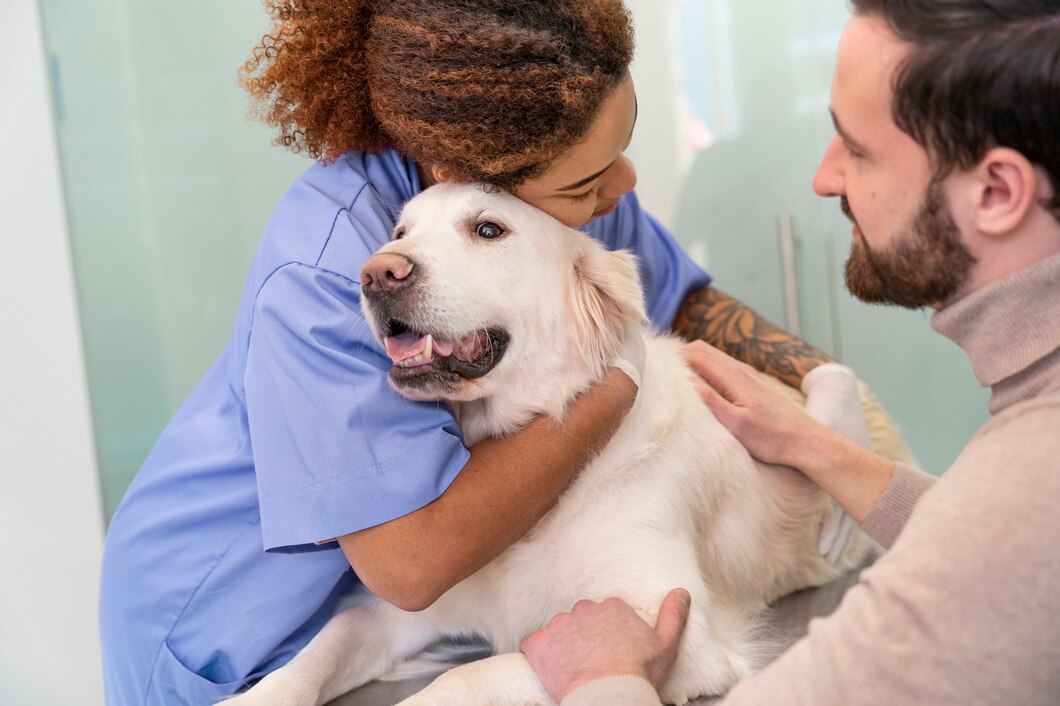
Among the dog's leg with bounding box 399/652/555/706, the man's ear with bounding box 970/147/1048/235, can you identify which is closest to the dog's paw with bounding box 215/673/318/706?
the dog's leg with bounding box 399/652/555/706

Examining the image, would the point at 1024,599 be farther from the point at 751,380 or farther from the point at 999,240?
the point at 751,380

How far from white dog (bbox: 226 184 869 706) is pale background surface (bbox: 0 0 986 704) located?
166cm

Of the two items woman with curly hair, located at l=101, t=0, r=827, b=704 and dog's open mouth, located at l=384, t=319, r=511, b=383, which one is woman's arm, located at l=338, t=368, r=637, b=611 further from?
dog's open mouth, located at l=384, t=319, r=511, b=383

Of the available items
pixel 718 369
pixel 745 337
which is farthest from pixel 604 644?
pixel 745 337

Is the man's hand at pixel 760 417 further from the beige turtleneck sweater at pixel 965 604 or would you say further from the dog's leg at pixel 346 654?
the beige turtleneck sweater at pixel 965 604

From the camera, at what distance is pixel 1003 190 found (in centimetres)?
102

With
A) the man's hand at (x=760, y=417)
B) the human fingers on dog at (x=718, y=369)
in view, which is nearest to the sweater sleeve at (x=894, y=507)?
the man's hand at (x=760, y=417)

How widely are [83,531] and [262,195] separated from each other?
3.64ft

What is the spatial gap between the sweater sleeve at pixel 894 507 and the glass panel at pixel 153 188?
6.69ft

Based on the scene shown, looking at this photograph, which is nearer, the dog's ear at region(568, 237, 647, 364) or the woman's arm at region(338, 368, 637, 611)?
the woman's arm at region(338, 368, 637, 611)

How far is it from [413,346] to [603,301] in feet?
1.06

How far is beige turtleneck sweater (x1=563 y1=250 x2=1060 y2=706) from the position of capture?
842 mm

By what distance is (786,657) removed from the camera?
95 centimetres

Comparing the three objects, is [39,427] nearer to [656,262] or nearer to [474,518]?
[656,262]
